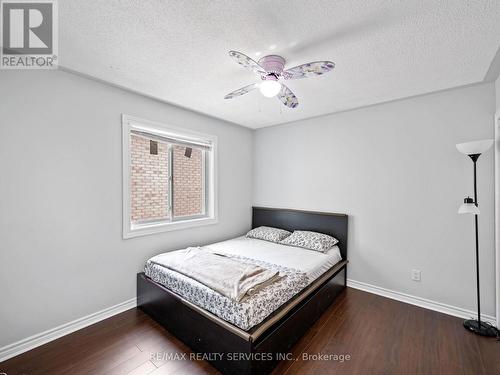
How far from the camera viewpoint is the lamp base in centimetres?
203

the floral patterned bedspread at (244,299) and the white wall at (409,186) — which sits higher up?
the white wall at (409,186)

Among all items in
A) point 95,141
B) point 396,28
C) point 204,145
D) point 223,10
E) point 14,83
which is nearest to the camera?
point 223,10

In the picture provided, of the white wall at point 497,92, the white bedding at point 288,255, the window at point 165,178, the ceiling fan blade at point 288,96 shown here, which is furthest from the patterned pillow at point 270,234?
the white wall at point 497,92

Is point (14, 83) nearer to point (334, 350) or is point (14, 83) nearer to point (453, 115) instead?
point (334, 350)

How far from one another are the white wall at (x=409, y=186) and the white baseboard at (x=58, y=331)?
2767 mm

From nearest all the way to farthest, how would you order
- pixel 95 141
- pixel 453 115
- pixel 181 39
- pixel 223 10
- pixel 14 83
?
pixel 223 10 < pixel 181 39 < pixel 14 83 < pixel 95 141 < pixel 453 115

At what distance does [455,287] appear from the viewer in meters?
2.40

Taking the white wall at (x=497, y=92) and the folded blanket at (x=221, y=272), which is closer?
the folded blanket at (x=221, y=272)

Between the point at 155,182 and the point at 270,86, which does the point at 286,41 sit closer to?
the point at 270,86

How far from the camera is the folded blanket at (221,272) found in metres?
1.76

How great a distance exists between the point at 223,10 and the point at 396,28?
1152mm

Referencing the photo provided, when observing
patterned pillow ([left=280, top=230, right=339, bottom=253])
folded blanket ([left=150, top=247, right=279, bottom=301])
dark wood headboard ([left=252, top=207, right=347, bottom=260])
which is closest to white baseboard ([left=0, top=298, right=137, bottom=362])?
folded blanket ([left=150, top=247, right=279, bottom=301])

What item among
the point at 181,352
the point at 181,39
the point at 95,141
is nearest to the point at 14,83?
the point at 95,141

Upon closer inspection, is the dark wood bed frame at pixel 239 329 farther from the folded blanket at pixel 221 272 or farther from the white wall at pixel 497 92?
the white wall at pixel 497 92
